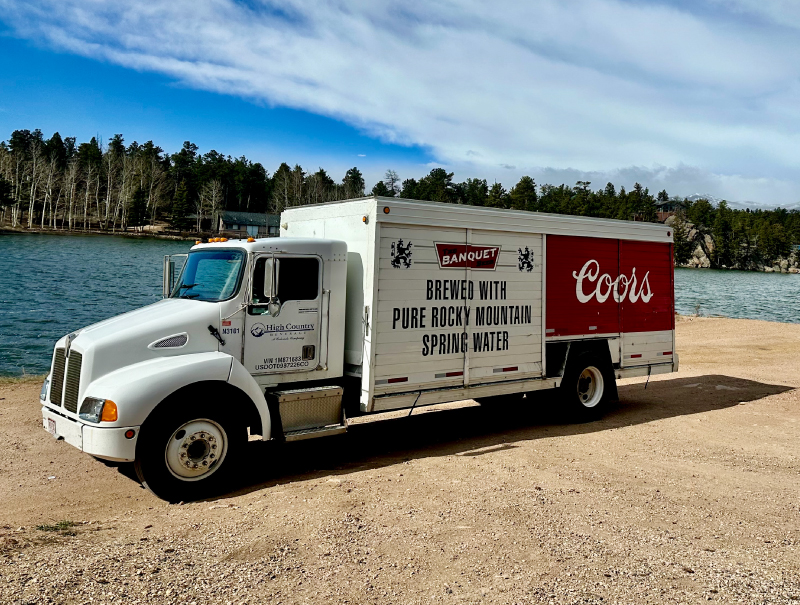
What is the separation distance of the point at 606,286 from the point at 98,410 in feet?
26.8

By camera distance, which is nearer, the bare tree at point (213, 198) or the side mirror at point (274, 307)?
the side mirror at point (274, 307)

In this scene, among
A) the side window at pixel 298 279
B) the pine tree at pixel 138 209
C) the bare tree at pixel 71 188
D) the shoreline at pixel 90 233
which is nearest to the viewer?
the side window at pixel 298 279

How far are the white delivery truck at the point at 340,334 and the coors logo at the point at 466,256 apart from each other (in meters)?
0.02

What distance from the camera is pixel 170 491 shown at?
6633 millimetres

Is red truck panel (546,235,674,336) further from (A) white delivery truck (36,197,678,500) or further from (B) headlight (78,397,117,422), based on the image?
(B) headlight (78,397,117,422)

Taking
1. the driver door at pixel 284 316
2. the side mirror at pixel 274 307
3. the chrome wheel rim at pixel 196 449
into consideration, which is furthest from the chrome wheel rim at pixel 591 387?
the chrome wheel rim at pixel 196 449

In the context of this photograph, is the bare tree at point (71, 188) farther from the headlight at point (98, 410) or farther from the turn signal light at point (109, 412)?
the turn signal light at point (109, 412)

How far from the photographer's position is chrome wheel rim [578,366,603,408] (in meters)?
11.0

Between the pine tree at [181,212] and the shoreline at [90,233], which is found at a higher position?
the pine tree at [181,212]

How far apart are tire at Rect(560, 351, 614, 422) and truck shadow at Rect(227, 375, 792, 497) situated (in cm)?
20

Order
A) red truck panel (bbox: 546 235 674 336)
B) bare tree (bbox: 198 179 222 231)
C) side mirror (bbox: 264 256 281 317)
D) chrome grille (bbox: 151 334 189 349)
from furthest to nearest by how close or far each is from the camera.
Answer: bare tree (bbox: 198 179 222 231) < red truck panel (bbox: 546 235 674 336) < side mirror (bbox: 264 256 281 317) < chrome grille (bbox: 151 334 189 349)

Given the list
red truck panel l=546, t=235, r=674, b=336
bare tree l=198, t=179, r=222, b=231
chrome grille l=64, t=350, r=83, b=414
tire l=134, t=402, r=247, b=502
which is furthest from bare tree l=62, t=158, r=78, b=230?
tire l=134, t=402, r=247, b=502

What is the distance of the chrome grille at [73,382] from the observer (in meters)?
6.65

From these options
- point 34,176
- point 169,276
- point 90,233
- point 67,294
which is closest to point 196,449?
point 169,276
